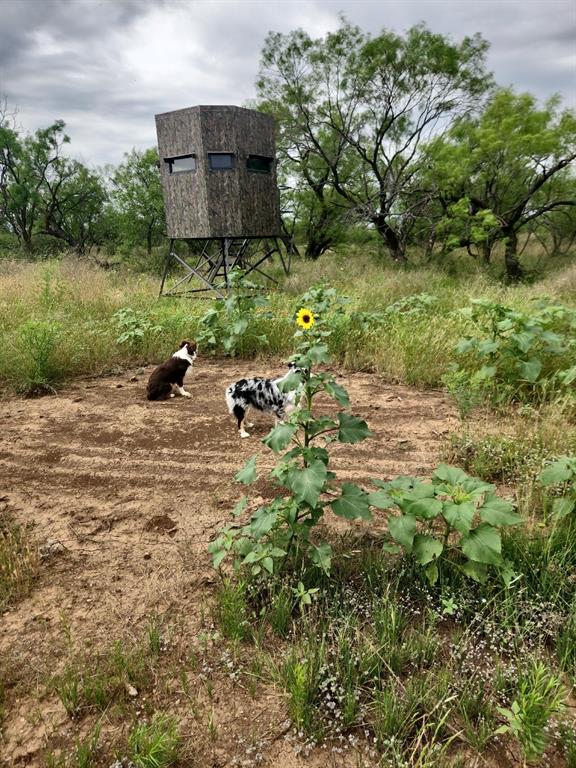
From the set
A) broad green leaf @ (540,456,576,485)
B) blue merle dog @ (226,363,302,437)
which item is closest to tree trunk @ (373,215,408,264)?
blue merle dog @ (226,363,302,437)

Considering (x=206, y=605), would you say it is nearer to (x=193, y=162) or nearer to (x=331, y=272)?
(x=193, y=162)

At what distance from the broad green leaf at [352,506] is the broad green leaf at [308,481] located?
174mm

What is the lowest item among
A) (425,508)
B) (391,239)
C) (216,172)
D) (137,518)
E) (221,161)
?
(137,518)

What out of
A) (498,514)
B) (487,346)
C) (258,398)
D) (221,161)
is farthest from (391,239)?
(498,514)

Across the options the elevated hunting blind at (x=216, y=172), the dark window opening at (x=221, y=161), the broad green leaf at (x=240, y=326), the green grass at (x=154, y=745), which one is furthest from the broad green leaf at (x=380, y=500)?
the dark window opening at (x=221, y=161)

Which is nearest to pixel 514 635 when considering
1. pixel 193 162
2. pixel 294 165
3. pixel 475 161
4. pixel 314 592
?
pixel 314 592

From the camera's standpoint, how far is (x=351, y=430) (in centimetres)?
236

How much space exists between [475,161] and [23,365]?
1442 cm

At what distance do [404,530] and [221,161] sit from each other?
1202cm

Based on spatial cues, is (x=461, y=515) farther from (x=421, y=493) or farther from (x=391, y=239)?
(x=391, y=239)

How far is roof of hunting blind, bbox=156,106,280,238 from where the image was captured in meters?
11.7

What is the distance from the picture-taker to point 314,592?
2.21 meters

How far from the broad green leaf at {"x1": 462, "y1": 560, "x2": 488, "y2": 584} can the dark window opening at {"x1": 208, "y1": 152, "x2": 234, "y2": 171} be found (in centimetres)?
1202

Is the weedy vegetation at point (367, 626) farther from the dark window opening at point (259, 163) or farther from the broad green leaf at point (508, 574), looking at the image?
the dark window opening at point (259, 163)
